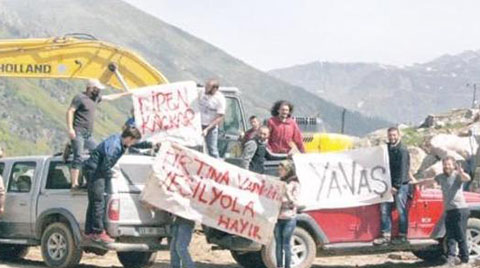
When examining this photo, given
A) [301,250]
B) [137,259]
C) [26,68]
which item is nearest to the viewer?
[301,250]

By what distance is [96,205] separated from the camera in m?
13.9

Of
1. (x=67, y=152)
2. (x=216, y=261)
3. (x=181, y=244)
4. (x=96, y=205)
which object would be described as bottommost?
(x=216, y=261)

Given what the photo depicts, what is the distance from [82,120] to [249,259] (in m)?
3.44

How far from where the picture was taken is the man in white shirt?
1598cm

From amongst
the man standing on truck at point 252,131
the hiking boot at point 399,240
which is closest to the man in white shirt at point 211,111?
the man standing on truck at point 252,131

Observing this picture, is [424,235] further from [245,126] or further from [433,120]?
[433,120]

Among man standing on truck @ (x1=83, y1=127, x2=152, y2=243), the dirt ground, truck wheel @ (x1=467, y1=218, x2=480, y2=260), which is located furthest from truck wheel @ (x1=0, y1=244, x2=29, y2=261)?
truck wheel @ (x1=467, y1=218, x2=480, y2=260)

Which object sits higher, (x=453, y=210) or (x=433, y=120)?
(x=433, y=120)

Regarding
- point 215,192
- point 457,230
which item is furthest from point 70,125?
point 457,230

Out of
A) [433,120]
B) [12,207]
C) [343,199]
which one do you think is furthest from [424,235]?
[433,120]

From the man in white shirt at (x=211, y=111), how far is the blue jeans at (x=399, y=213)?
292cm

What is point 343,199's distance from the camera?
49.4 feet

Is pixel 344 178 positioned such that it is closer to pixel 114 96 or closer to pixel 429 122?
pixel 114 96

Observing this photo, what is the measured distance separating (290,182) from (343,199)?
1.21m
